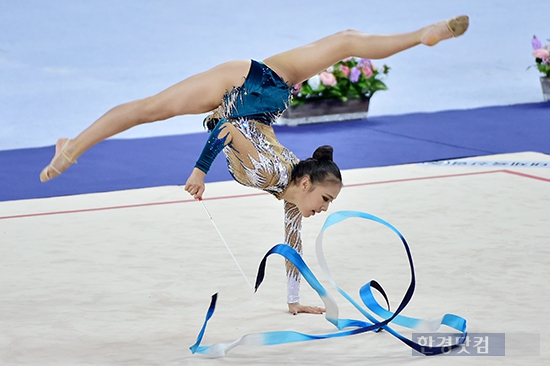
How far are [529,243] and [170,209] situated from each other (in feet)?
7.39

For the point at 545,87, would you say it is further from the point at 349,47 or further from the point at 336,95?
the point at 349,47

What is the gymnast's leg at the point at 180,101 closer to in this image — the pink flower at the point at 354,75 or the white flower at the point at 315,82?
the white flower at the point at 315,82

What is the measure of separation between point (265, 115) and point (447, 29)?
83 cm

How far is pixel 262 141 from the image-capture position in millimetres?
3373

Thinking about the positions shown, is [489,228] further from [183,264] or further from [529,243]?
[183,264]

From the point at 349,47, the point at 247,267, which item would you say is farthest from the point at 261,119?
the point at 247,267

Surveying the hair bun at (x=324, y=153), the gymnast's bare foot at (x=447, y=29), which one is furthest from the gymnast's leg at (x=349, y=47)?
the hair bun at (x=324, y=153)

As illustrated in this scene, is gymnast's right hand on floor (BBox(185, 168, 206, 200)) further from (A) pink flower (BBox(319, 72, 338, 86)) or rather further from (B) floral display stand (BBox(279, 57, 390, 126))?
(A) pink flower (BBox(319, 72, 338, 86))

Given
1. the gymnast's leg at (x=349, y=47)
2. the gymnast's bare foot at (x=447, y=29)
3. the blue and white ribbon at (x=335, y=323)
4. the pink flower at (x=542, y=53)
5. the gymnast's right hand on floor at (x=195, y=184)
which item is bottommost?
the blue and white ribbon at (x=335, y=323)

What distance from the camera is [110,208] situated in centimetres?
552

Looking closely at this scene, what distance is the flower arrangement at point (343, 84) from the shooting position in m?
8.41

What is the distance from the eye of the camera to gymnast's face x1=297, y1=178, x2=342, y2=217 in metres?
3.33

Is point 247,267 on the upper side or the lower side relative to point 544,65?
lower

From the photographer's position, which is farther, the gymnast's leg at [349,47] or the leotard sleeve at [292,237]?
the leotard sleeve at [292,237]
